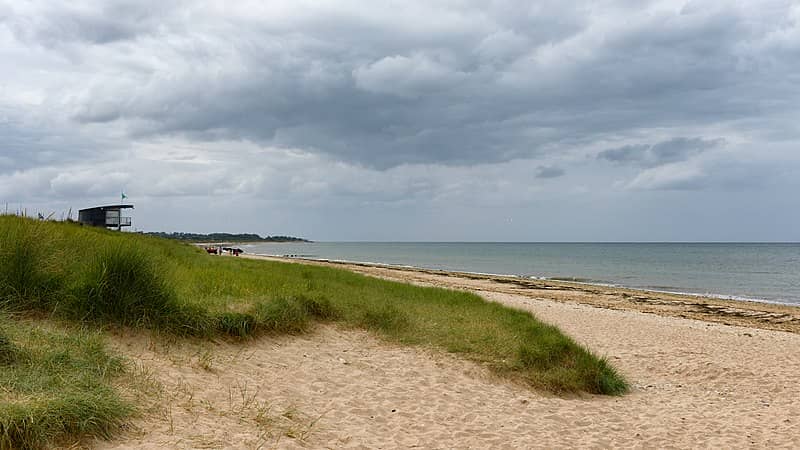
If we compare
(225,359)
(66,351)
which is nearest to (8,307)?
(66,351)

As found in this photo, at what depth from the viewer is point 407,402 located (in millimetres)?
8219

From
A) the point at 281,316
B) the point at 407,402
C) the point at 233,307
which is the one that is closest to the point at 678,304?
the point at 281,316

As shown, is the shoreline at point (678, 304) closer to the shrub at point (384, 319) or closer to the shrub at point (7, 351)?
the shrub at point (384, 319)

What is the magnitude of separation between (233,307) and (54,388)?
15.4 feet

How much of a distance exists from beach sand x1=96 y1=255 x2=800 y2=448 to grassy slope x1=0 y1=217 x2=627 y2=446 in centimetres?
45

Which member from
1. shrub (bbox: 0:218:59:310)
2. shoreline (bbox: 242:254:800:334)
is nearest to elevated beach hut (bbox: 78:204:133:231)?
shoreline (bbox: 242:254:800:334)

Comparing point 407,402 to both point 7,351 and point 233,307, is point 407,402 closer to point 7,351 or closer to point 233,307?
point 233,307

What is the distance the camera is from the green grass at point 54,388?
15.6ft

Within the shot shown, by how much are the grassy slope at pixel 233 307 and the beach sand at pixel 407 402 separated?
1.47 feet

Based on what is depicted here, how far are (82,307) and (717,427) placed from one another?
9.34 metres

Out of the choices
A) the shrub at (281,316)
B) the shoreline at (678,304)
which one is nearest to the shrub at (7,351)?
the shrub at (281,316)

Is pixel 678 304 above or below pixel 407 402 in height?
below

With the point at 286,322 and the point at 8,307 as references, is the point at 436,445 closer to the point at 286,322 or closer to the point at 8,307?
the point at 286,322

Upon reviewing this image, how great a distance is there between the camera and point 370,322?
39.5 feet
